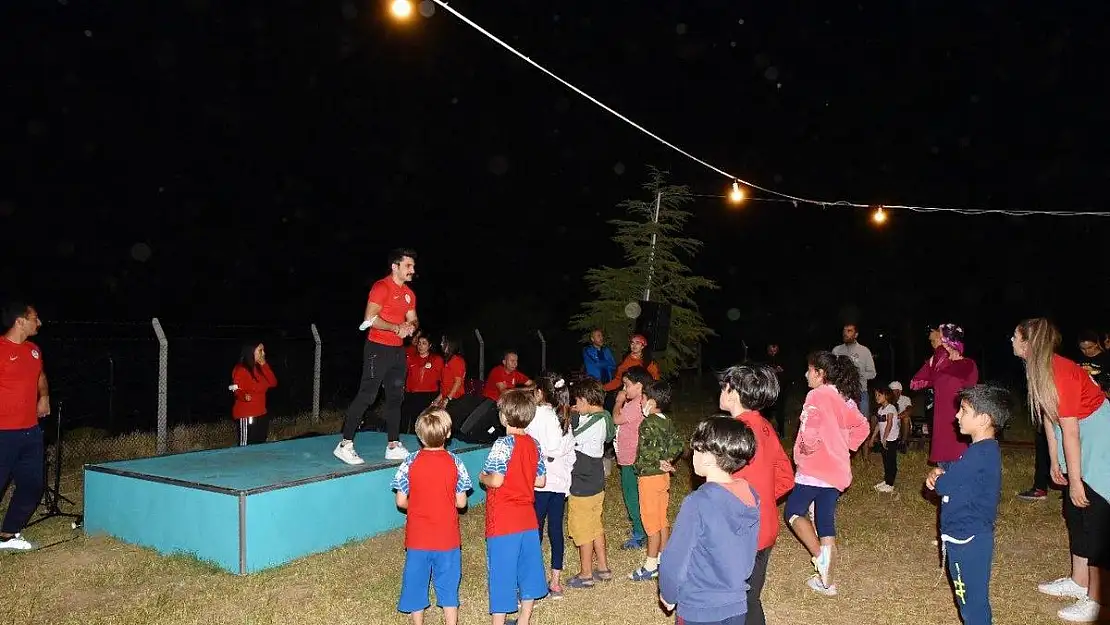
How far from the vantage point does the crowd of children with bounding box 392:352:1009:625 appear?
3.02m

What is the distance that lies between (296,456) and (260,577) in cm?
203

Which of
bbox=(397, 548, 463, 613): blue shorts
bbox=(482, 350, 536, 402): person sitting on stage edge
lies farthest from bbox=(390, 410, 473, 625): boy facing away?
bbox=(482, 350, 536, 402): person sitting on stage edge

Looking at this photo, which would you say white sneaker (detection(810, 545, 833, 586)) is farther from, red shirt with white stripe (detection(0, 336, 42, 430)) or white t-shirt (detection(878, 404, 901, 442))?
red shirt with white stripe (detection(0, 336, 42, 430))

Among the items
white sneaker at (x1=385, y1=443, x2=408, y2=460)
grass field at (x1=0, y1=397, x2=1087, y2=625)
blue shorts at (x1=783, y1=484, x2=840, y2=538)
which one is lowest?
grass field at (x1=0, y1=397, x2=1087, y2=625)

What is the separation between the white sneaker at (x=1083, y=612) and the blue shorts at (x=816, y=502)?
1506mm

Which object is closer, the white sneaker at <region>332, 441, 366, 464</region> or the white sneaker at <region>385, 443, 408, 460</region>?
the white sneaker at <region>332, 441, 366, 464</region>

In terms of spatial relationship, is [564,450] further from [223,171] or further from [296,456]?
[223,171]

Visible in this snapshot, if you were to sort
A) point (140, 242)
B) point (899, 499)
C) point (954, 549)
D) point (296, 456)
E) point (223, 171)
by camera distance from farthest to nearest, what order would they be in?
1. point (223, 171)
2. point (140, 242)
3. point (899, 499)
4. point (296, 456)
5. point (954, 549)

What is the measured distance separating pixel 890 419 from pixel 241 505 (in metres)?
7.48

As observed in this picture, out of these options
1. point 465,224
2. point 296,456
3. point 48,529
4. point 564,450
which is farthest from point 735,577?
point 465,224

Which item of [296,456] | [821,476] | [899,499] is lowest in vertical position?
[899,499]

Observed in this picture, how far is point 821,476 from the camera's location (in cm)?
508

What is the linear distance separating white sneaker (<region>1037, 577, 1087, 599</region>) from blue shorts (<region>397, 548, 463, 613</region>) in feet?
13.8

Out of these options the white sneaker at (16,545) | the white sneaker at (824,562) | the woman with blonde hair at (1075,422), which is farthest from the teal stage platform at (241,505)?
the woman with blonde hair at (1075,422)
